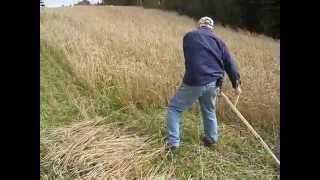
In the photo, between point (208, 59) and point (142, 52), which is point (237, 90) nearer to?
point (208, 59)

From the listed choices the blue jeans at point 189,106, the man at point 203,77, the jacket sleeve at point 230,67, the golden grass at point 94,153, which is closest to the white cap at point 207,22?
the man at point 203,77

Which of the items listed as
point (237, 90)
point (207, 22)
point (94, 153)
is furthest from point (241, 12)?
point (94, 153)

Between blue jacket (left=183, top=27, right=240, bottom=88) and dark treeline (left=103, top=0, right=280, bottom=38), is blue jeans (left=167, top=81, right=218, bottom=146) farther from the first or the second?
dark treeline (left=103, top=0, right=280, bottom=38)

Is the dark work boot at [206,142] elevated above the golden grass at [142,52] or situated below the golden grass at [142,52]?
below

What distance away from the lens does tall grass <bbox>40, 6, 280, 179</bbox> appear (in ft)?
13.3

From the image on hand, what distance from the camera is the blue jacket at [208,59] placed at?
4.05 metres

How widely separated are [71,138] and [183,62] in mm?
963

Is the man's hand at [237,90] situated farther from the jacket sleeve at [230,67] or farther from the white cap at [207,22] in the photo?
the white cap at [207,22]

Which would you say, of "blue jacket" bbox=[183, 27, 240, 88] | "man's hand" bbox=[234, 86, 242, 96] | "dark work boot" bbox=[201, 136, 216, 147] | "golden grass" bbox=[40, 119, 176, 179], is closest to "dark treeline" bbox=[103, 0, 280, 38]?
"blue jacket" bbox=[183, 27, 240, 88]

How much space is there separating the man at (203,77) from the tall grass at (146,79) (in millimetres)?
67

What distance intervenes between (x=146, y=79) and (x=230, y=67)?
25.3 inches

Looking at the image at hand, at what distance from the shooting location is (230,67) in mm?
4059

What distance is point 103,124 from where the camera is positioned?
13.7 feet
